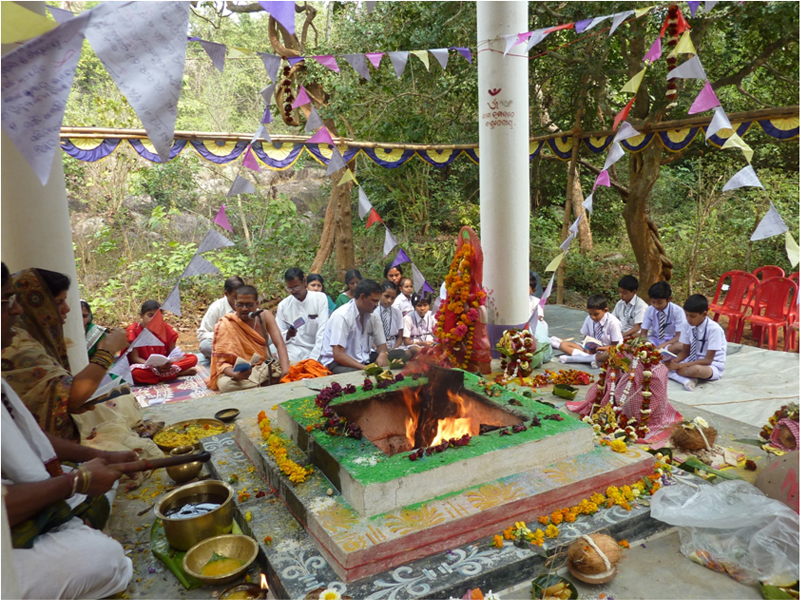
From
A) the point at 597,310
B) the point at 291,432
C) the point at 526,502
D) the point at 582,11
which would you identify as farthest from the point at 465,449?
the point at 582,11

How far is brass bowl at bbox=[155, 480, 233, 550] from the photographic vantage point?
3221mm

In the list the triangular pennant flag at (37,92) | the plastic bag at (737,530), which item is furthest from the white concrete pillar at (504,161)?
the triangular pennant flag at (37,92)

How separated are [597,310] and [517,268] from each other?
1.27 meters

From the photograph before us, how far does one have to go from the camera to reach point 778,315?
8109mm

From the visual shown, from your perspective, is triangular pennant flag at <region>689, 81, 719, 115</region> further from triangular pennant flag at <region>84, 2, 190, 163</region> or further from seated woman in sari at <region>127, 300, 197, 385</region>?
seated woman in sari at <region>127, 300, 197, 385</region>

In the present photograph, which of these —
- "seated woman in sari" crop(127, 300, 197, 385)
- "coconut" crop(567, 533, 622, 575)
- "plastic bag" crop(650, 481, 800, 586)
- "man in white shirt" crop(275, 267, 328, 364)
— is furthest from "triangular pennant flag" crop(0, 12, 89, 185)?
"man in white shirt" crop(275, 267, 328, 364)

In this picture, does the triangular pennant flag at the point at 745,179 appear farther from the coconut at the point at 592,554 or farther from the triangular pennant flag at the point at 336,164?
the triangular pennant flag at the point at 336,164

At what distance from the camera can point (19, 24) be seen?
7.59 feet

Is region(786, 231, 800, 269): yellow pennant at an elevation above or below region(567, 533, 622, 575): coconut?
above

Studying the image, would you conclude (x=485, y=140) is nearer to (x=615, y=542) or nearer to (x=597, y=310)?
(x=597, y=310)

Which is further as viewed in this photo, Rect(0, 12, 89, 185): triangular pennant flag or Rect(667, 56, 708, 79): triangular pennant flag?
Rect(667, 56, 708, 79): triangular pennant flag

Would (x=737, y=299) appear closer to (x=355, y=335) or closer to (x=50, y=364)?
(x=355, y=335)

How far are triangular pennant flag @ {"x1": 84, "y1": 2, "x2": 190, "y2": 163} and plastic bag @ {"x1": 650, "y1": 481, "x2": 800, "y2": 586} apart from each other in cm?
350

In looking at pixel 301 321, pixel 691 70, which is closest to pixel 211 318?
pixel 301 321
